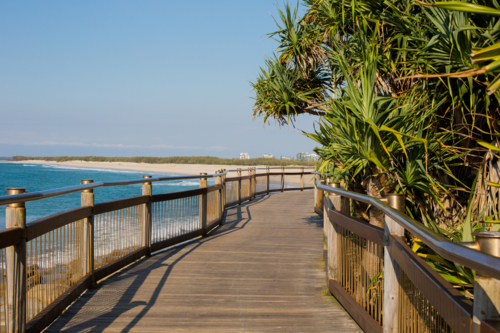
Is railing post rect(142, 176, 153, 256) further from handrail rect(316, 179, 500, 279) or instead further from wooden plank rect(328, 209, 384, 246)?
handrail rect(316, 179, 500, 279)

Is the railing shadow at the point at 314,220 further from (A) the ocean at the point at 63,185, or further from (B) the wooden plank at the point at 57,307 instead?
(A) the ocean at the point at 63,185

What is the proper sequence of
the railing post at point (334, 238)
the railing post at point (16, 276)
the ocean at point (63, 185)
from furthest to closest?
the ocean at point (63, 185) < the railing post at point (334, 238) < the railing post at point (16, 276)

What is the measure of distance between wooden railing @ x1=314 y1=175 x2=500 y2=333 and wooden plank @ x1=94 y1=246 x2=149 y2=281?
272 cm

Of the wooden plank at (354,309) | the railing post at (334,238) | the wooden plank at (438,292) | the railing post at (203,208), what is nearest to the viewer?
the wooden plank at (438,292)

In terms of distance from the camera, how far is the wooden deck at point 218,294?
3867 mm

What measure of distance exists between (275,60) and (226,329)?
6911 millimetres

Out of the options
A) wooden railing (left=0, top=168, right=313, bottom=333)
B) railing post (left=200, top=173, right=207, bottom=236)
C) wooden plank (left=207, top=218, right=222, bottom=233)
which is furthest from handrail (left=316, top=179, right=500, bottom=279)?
wooden plank (left=207, top=218, right=222, bottom=233)

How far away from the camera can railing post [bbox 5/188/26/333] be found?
10.0 feet

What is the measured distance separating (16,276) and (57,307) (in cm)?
92

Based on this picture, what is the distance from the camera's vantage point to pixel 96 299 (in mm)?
4480

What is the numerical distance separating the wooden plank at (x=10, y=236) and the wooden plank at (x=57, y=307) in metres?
0.76

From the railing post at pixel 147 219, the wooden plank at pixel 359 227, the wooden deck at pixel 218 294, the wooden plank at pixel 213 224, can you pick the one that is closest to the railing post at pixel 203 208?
the wooden plank at pixel 213 224

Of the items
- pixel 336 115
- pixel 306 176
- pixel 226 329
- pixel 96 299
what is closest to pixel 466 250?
pixel 226 329

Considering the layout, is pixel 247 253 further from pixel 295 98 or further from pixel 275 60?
pixel 275 60
